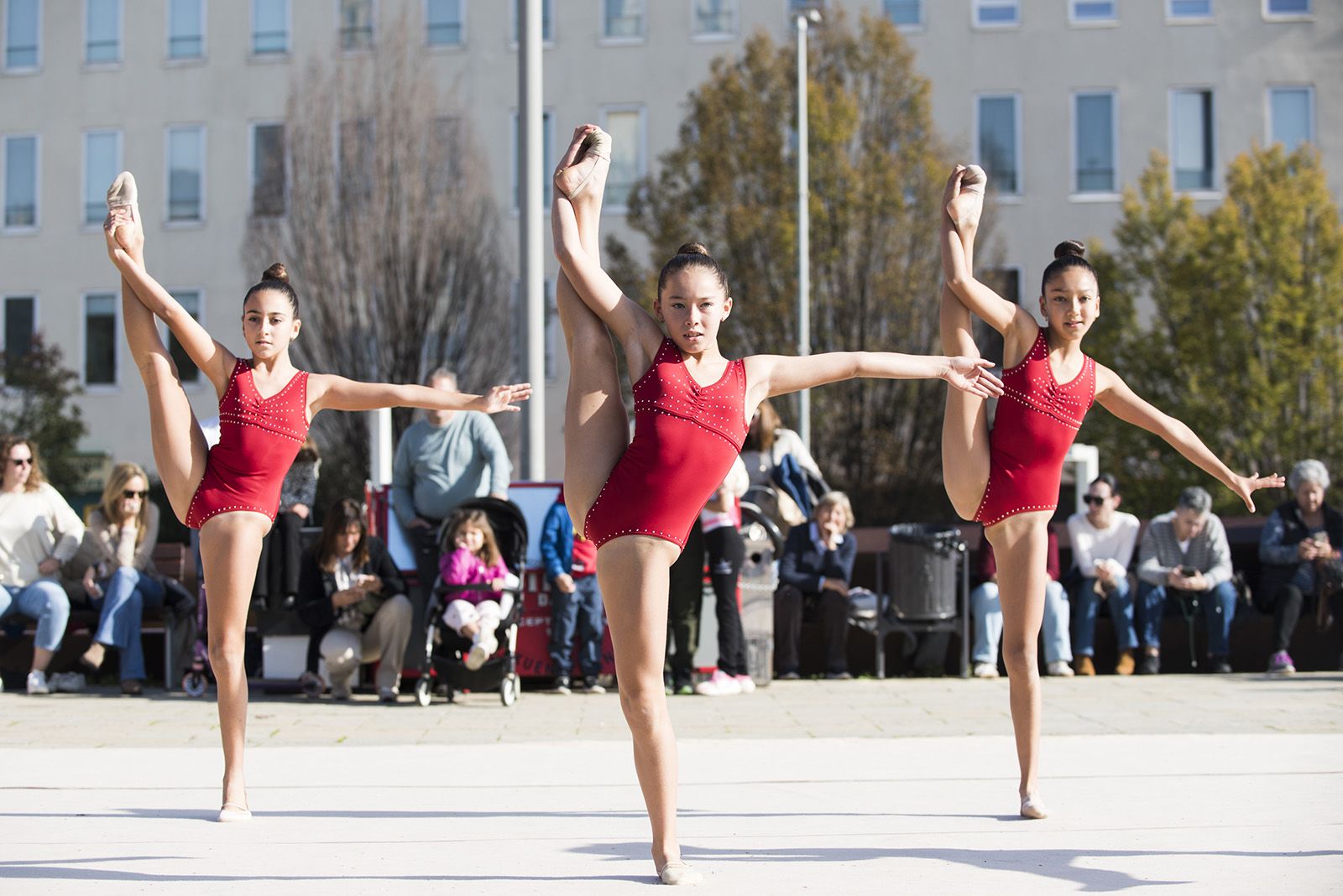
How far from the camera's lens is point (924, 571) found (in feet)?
38.1

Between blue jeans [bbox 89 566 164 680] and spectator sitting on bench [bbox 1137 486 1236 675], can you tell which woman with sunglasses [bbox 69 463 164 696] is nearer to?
blue jeans [bbox 89 566 164 680]

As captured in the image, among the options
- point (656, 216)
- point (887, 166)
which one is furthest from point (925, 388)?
point (656, 216)

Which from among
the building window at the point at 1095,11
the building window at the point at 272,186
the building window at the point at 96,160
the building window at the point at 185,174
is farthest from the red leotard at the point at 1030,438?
the building window at the point at 96,160

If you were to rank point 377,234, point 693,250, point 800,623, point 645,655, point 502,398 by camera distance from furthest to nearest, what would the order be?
point 377,234, point 800,623, point 502,398, point 693,250, point 645,655

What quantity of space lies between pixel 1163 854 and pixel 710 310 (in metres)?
2.35

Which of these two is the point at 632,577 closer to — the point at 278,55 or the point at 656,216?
the point at 656,216

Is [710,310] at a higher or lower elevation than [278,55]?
lower

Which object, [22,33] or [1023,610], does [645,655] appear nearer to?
[1023,610]

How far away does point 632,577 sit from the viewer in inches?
190

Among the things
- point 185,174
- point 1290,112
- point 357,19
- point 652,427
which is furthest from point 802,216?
point 652,427

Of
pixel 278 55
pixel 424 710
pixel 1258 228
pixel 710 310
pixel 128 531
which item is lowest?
pixel 424 710

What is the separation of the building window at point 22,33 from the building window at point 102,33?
4.04 ft

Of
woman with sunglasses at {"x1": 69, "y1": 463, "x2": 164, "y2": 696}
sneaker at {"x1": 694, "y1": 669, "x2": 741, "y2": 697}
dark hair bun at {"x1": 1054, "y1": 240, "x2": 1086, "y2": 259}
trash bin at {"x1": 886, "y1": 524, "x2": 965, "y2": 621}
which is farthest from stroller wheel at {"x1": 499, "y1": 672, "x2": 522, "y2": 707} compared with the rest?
dark hair bun at {"x1": 1054, "y1": 240, "x2": 1086, "y2": 259}

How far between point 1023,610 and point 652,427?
184 centimetres
